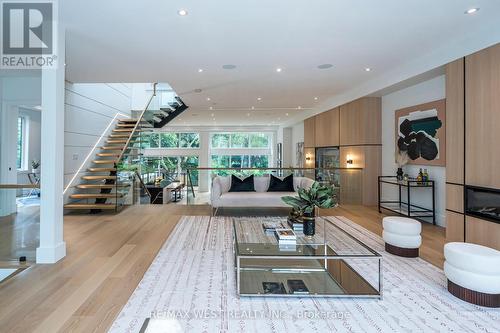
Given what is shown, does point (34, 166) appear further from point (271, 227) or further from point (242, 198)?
point (271, 227)

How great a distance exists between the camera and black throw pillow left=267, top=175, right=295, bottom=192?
655cm

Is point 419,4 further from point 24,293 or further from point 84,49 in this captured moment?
point 24,293

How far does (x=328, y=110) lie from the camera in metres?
8.59

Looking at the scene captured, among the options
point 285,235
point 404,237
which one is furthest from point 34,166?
point 404,237

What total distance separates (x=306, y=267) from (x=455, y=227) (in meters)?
2.49

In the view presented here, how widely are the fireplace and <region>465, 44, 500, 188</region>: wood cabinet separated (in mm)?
87

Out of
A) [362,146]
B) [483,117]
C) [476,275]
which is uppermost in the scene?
[483,117]

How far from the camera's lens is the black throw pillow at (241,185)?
6.53 m

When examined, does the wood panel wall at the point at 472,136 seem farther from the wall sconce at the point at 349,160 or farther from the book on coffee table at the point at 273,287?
the wall sconce at the point at 349,160

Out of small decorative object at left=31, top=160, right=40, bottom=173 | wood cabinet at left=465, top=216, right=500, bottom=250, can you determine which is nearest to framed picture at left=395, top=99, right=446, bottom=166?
wood cabinet at left=465, top=216, right=500, bottom=250

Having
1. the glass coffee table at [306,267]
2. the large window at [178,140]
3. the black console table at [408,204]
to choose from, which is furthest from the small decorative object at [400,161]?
the large window at [178,140]

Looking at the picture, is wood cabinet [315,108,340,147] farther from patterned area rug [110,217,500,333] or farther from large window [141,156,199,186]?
patterned area rug [110,217,500,333]

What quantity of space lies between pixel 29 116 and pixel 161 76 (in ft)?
23.7

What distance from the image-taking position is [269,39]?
12.8 ft
